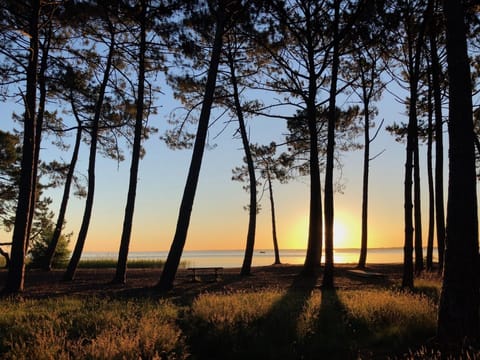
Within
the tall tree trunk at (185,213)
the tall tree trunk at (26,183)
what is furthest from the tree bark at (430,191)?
the tall tree trunk at (26,183)

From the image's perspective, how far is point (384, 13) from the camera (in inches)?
424

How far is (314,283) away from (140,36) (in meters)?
9.10

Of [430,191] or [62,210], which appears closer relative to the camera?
[430,191]

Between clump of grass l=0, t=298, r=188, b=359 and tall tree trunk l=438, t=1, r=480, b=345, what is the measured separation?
2995 mm

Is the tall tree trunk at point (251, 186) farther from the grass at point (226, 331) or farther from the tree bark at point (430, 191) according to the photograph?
the grass at point (226, 331)

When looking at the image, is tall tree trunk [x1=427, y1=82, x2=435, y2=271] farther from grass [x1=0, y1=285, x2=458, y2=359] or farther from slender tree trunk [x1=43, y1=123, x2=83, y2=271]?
slender tree trunk [x1=43, y1=123, x2=83, y2=271]

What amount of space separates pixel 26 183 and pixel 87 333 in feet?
19.5

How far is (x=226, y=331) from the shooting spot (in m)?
5.46

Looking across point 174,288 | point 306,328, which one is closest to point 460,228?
point 306,328

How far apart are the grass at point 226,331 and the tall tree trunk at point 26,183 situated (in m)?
3.31

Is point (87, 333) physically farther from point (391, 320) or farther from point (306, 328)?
point (391, 320)

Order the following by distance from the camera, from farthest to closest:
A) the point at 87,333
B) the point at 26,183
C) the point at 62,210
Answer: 1. the point at 62,210
2. the point at 26,183
3. the point at 87,333

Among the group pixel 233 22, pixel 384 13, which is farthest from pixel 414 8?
pixel 233 22

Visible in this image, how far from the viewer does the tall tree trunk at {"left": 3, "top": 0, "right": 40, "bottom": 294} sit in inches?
388
